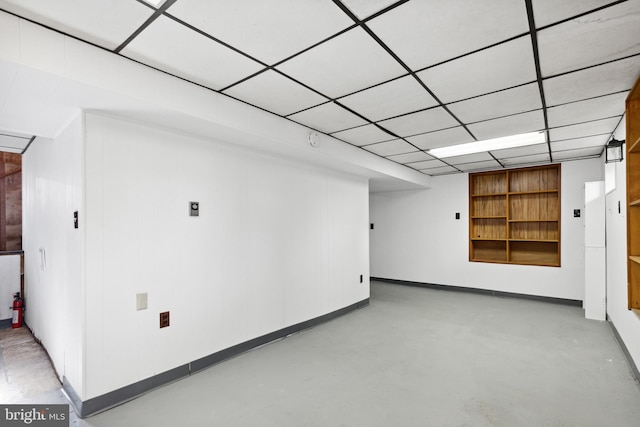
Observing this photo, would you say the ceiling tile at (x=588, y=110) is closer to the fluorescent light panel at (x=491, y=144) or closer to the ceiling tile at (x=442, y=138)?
the fluorescent light panel at (x=491, y=144)

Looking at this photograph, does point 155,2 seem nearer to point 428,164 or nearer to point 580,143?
point 428,164

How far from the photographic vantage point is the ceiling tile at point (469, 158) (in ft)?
17.1

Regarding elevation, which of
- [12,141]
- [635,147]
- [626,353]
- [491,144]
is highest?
[491,144]

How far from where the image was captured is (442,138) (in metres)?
4.26

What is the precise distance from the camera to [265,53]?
2.18m

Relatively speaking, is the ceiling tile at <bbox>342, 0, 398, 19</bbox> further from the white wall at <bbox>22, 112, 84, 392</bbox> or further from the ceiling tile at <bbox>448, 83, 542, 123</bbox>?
the white wall at <bbox>22, 112, 84, 392</bbox>

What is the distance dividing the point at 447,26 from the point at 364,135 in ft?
7.27

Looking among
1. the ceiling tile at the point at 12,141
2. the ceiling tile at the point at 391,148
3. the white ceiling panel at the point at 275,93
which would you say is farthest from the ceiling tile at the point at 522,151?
the ceiling tile at the point at 12,141

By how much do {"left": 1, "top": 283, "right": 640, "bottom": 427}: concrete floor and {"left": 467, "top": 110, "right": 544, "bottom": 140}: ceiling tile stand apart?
8.52 ft

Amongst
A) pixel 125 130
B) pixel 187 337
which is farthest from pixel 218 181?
pixel 187 337

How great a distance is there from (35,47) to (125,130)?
89cm

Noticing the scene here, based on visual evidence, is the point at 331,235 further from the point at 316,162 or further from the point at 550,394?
the point at 550,394

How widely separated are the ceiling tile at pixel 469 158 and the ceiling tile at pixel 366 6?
4.06 metres

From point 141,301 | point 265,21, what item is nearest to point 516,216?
point 265,21
